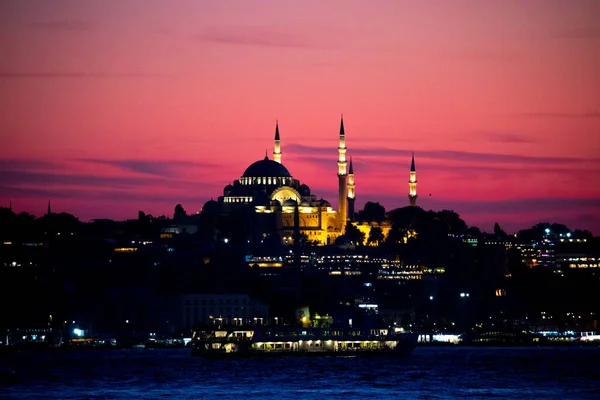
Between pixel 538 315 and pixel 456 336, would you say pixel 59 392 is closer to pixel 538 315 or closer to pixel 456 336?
pixel 456 336

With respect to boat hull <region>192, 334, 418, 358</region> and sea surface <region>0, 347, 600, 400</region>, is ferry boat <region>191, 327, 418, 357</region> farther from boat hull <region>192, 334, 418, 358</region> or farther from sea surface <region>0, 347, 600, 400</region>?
sea surface <region>0, 347, 600, 400</region>

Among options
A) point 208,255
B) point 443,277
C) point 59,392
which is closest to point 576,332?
point 443,277

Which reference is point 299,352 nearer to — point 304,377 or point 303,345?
point 303,345

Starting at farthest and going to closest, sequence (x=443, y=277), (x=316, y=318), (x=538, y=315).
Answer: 1. (x=443, y=277)
2. (x=538, y=315)
3. (x=316, y=318)

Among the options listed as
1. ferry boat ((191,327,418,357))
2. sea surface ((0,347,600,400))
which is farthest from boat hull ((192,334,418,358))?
sea surface ((0,347,600,400))

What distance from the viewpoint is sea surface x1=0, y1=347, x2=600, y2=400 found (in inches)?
3046

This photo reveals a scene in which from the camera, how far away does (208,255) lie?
195 m

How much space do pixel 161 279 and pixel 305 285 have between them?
13879 mm

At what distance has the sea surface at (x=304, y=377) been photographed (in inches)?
3046

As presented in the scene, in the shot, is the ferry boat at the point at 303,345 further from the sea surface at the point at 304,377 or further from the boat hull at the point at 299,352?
the sea surface at the point at 304,377

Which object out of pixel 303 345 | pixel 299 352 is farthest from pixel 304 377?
pixel 303 345

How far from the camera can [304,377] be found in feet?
288

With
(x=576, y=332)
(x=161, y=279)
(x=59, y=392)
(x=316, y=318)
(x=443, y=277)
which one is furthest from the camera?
(x=443, y=277)

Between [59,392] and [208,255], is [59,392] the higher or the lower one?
the lower one
